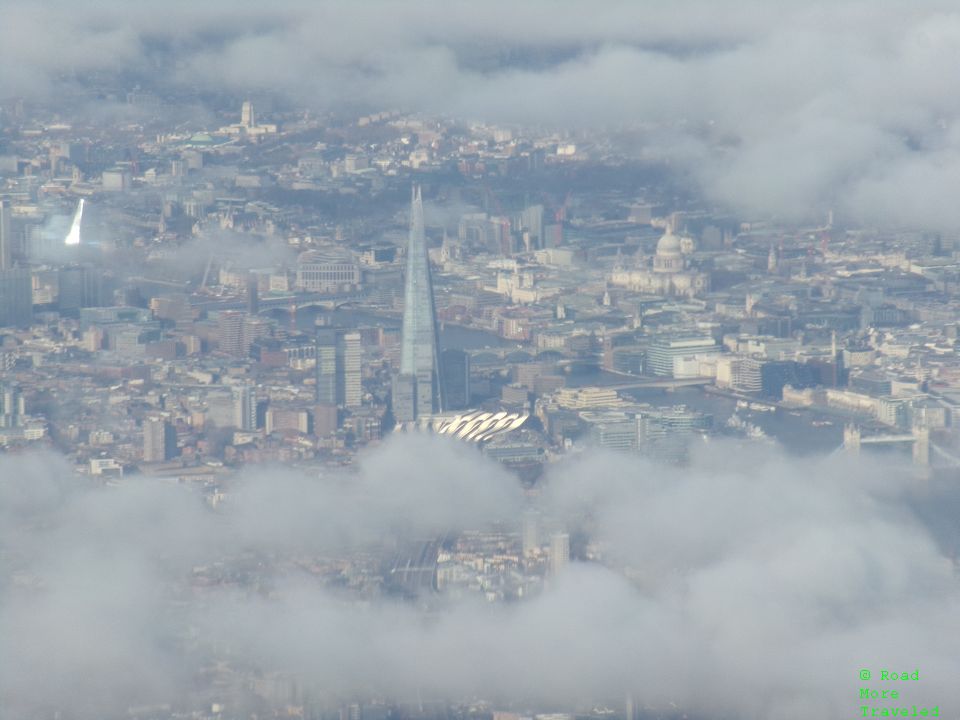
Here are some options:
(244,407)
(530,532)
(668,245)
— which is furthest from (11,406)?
(668,245)

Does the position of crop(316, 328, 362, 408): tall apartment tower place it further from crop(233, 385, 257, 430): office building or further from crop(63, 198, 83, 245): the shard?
crop(63, 198, 83, 245): the shard

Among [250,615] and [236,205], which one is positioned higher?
[236,205]

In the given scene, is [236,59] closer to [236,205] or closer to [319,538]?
[236,205]

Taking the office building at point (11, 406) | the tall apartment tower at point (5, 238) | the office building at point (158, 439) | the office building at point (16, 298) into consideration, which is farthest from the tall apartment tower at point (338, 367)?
the tall apartment tower at point (5, 238)

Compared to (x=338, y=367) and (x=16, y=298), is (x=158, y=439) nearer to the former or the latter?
(x=338, y=367)

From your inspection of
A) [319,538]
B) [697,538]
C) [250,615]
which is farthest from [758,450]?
[250,615]

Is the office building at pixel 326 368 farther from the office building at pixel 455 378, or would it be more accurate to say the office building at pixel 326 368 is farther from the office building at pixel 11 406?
the office building at pixel 11 406

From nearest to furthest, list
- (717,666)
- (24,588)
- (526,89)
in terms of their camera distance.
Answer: (717,666) → (24,588) → (526,89)
